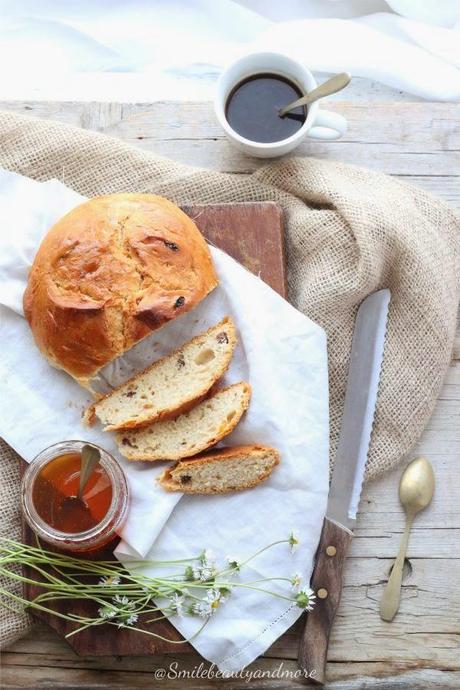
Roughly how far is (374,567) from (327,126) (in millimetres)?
1744

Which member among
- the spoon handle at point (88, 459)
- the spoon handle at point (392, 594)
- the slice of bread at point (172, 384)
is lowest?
the spoon handle at point (392, 594)

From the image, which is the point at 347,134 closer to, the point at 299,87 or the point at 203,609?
the point at 299,87

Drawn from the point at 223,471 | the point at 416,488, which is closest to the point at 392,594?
the point at 416,488

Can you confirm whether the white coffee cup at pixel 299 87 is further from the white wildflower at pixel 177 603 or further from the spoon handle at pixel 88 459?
the white wildflower at pixel 177 603

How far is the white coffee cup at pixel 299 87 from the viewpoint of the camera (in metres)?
3.25

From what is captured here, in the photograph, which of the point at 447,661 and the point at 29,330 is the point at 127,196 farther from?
the point at 447,661

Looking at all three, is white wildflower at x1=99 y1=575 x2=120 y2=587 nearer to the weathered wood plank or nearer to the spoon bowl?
the spoon bowl

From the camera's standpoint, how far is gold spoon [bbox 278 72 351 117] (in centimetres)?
315

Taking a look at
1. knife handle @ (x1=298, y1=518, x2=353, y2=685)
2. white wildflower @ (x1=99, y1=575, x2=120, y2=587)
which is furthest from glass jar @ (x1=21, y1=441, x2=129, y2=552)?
knife handle @ (x1=298, y1=518, x2=353, y2=685)

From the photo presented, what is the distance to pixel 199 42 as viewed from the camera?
393cm

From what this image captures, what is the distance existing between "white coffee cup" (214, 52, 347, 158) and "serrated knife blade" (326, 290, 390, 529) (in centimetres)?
68

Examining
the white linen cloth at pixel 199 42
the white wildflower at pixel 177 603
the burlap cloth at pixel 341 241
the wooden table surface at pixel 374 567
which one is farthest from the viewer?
the white linen cloth at pixel 199 42

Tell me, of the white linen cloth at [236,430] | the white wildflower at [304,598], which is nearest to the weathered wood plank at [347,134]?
the white linen cloth at [236,430]

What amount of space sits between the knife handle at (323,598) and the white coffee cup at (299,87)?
147 centimetres
